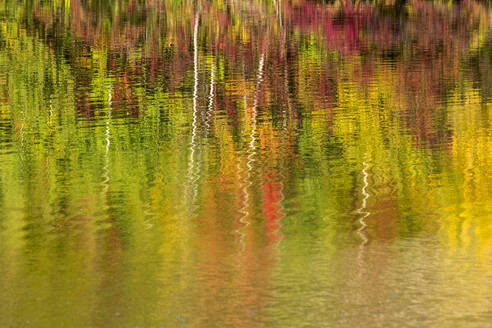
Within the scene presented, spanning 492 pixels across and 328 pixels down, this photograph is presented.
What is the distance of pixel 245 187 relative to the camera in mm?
Result: 14742

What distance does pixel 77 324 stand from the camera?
28.3 ft

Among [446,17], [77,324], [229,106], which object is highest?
[446,17]

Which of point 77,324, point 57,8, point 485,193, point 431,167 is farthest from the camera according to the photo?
point 57,8

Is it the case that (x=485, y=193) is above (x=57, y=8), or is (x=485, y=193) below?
below

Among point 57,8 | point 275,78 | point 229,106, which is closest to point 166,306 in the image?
point 229,106

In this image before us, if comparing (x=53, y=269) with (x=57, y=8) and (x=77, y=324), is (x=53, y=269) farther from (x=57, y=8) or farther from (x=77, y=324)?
(x=57, y=8)

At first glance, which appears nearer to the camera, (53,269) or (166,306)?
(166,306)

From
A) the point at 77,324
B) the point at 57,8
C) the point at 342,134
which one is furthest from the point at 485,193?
the point at 57,8

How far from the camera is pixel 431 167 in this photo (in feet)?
53.3

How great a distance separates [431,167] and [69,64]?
16872mm

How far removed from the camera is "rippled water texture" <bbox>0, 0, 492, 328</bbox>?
9.31 metres

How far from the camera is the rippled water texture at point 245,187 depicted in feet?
30.6

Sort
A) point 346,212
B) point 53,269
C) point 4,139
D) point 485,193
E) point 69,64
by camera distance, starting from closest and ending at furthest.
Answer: point 53,269 < point 346,212 < point 485,193 < point 4,139 < point 69,64

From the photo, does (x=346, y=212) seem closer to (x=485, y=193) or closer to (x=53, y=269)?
(x=485, y=193)
